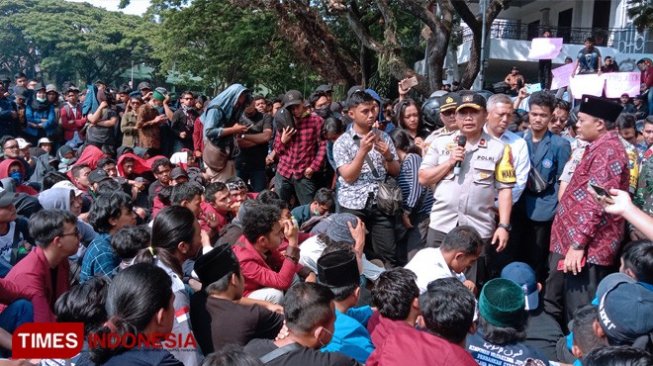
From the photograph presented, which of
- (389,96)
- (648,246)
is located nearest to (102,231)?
(648,246)

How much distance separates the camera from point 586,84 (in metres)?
7.39

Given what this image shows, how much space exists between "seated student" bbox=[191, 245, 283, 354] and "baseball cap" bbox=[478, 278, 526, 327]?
1.13 m

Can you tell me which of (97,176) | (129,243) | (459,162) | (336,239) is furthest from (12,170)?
(459,162)

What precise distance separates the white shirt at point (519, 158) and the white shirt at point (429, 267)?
99 centimetres

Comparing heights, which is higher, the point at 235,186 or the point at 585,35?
the point at 585,35

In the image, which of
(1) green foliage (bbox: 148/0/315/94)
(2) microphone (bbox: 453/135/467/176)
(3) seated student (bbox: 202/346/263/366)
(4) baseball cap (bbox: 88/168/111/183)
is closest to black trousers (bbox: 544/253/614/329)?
(2) microphone (bbox: 453/135/467/176)

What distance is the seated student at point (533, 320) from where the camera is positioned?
391 centimetres

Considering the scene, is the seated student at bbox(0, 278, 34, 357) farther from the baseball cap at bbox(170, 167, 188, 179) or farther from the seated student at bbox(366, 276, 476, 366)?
the baseball cap at bbox(170, 167, 188, 179)

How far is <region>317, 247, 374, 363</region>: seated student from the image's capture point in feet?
10.9

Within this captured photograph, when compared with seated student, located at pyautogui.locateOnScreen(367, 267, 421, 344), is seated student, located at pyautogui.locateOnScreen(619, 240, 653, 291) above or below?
above

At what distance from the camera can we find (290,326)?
2988mm

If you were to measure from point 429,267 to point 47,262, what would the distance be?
7.88 feet

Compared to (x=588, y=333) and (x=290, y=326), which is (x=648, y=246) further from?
(x=290, y=326)

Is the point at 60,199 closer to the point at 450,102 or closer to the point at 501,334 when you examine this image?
the point at 450,102
